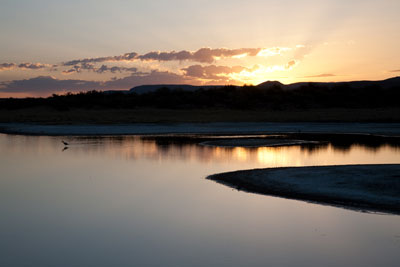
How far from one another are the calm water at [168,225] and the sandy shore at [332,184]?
734 millimetres

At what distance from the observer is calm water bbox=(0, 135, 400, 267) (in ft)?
32.1

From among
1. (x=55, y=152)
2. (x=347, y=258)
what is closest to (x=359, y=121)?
(x=55, y=152)

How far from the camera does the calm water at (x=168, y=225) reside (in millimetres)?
9797

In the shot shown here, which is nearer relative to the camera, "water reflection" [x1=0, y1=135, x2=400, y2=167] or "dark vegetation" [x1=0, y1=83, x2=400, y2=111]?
"water reflection" [x1=0, y1=135, x2=400, y2=167]

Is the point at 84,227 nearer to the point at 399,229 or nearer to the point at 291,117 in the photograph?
the point at 399,229

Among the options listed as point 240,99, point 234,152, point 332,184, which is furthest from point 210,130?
point 240,99

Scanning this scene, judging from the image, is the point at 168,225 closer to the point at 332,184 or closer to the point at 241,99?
the point at 332,184

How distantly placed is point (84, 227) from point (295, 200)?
21.7 ft

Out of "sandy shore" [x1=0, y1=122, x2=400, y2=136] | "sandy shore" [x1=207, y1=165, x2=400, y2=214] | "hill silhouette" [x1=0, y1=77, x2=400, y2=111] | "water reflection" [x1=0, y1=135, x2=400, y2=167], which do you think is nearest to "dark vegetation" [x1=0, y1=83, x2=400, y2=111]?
"hill silhouette" [x1=0, y1=77, x2=400, y2=111]

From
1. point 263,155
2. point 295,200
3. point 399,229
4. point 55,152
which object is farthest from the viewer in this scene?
point 55,152

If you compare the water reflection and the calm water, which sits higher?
the water reflection

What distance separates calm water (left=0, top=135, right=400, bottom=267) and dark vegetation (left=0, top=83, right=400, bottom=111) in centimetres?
6227

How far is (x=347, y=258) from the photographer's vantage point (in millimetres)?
9625

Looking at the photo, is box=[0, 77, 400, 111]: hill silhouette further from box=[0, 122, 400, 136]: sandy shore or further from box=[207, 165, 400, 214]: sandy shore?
box=[207, 165, 400, 214]: sandy shore
